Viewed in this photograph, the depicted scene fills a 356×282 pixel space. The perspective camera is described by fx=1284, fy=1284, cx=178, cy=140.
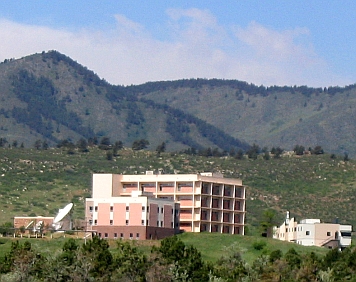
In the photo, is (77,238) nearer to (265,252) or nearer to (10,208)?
(265,252)

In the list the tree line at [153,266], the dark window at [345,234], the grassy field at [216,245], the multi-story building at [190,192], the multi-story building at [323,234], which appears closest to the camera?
the tree line at [153,266]

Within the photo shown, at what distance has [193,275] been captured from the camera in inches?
4941

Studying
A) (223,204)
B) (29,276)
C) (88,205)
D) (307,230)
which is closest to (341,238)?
(307,230)

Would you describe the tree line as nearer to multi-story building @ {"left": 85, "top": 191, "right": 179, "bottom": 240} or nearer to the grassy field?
the grassy field

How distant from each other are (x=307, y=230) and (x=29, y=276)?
63881 mm

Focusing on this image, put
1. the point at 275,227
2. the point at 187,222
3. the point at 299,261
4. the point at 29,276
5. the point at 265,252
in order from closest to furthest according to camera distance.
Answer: the point at 29,276
the point at 299,261
the point at 265,252
the point at 187,222
the point at 275,227

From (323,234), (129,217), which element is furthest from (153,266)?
(323,234)

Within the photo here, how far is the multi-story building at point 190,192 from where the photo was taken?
167750 millimetres

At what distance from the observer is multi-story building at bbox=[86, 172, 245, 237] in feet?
550

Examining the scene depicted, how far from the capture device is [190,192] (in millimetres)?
168875

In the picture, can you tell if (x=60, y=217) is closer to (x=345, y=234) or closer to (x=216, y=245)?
(x=216, y=245)

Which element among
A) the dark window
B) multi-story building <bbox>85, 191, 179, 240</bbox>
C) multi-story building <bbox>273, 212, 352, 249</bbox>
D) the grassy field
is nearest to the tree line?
the grassy field

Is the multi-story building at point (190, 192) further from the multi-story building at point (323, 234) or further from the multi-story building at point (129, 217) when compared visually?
the multi-story building at point (323, 234)

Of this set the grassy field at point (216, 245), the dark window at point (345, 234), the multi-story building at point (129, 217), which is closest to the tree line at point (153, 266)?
the grassy field at point (216, 245)
